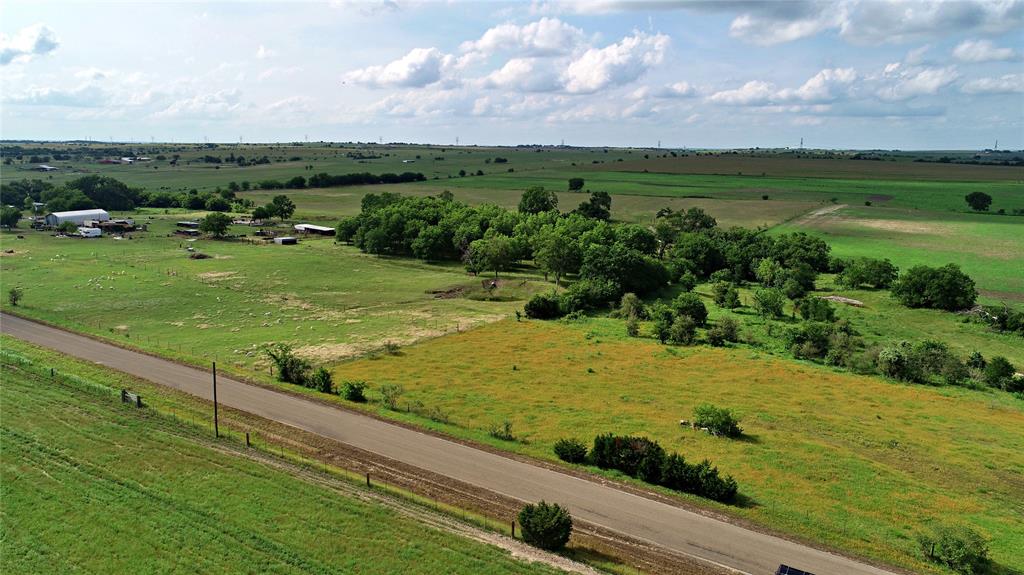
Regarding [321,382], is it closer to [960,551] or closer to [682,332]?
[682,332]

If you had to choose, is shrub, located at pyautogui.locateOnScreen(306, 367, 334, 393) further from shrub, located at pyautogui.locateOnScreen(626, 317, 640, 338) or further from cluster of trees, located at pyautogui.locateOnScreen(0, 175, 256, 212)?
cluster of trees, located at pyautogui.locateOnScreen(0, 175, 256, 212)

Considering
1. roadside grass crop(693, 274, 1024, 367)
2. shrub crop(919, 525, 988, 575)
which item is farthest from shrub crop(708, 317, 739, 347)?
shrub crop(919, 525, 988, 575)

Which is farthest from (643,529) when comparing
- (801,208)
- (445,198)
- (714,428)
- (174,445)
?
(801,208)

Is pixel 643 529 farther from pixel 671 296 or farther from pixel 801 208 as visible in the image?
pixel 801 208

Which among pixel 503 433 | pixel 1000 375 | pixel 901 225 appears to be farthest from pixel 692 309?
pixel 901 225

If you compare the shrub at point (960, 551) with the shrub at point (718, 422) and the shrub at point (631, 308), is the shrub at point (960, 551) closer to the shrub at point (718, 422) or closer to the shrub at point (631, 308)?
the shrub at point (718, 422)

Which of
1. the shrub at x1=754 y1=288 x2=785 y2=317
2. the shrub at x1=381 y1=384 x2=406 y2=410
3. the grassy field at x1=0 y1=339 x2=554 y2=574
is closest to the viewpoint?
the grassy field at x1=0 y1=339 x2=554 y2=574
